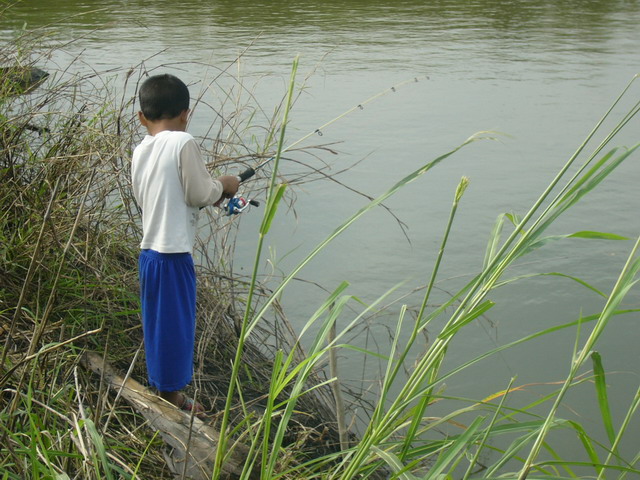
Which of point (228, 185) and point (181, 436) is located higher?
point (228, 185)

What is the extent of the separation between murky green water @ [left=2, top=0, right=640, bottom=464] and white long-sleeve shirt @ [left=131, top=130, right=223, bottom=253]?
0.41m

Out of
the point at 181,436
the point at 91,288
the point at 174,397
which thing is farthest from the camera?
the point at 91,288

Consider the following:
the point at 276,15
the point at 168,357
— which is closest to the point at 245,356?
the point at 168,357

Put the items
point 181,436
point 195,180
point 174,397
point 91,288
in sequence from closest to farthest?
point 181,436
point 195,180
point 174,397
point 91,288

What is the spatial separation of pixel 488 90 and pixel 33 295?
18.0 ft

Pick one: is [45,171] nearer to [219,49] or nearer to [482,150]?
[482,150]

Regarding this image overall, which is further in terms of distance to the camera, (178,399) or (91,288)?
(91,288)

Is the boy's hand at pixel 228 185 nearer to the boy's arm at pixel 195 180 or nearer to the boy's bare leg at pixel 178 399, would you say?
the boy's arm at pixel 195 180

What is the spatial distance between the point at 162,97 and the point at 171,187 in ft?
0.82

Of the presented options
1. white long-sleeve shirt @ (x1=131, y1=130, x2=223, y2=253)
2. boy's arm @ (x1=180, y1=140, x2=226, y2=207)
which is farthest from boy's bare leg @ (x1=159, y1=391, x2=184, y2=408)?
boy's arm @ (x1=180, y1=140, x2=226, y2=207)

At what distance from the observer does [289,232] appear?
4500 millimetres

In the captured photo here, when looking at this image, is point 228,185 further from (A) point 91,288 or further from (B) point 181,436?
(B) point 181,436

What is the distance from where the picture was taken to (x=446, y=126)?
20.5 ft

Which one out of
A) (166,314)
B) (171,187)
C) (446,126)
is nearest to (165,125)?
(171,187)
